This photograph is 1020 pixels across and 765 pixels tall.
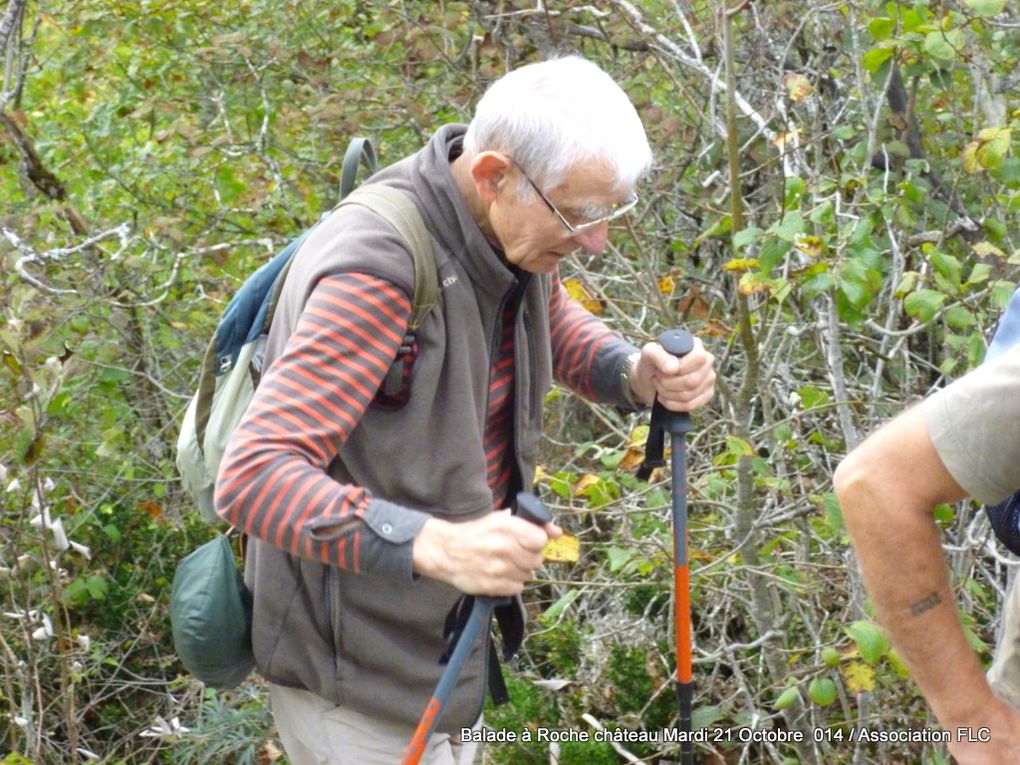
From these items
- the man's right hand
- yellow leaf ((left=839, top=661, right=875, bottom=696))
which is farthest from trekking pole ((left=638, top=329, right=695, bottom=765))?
the man's right hand

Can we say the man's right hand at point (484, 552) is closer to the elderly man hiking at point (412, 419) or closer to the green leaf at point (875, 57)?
the elderly man hiking at point (412, 419)

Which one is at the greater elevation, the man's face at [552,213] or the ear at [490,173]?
the ear at [490,173]

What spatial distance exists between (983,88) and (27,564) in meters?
3.26

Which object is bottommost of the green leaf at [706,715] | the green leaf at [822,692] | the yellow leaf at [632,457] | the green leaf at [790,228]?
the green leaf at [706,715]

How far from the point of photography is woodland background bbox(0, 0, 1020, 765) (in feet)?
11.3

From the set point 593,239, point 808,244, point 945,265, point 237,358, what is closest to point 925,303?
point 945,265

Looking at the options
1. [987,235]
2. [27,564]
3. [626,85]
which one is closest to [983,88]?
[987,235]

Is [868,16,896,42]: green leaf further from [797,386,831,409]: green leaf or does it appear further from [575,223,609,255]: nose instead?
[575,223,609,255]: nose

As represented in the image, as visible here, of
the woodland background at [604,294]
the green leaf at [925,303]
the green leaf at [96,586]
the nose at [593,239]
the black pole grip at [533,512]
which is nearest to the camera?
the black pole grip at [533,512]

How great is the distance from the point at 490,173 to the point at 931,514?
959mm

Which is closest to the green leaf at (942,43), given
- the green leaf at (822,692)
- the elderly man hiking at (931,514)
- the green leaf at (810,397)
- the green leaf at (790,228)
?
the green leaf at (790,228)

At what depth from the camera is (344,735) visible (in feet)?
7.65

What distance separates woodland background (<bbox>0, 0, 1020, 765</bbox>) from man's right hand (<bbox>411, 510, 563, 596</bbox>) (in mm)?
1351

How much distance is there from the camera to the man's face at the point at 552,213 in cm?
220
